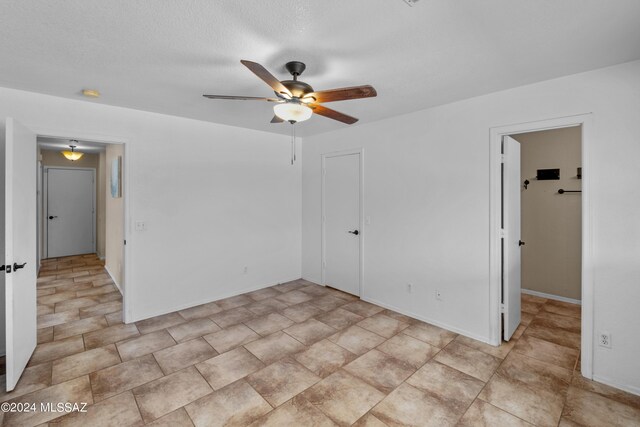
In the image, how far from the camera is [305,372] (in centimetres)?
245

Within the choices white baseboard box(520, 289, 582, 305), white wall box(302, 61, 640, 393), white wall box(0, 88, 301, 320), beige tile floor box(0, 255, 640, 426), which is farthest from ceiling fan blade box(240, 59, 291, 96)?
white baseboard box(520, 289, 582, 305)

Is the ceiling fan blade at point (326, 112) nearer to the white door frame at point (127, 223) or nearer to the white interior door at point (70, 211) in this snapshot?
the white door frame at point (127, 223)

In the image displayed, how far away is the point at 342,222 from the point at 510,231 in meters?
2.14

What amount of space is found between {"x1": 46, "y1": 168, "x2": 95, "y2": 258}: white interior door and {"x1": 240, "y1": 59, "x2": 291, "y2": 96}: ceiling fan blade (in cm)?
717

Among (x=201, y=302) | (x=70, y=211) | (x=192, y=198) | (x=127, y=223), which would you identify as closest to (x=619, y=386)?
(x=201, y=302)

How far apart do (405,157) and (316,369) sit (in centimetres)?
250

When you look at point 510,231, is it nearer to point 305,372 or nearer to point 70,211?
point 305,372

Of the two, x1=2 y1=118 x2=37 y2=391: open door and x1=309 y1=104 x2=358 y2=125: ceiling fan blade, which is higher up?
x1=309 y1=104 x2=358 y2=125: ceiling fan blade

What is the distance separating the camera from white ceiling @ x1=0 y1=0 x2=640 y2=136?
159cm

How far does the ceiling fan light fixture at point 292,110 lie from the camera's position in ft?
6.84

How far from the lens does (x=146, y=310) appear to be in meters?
3.52

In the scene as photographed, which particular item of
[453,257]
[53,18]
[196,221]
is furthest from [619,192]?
[196,221]

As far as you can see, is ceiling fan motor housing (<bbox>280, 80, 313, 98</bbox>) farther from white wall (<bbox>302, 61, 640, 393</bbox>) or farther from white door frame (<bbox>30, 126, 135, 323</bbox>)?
white door frame (<bbox>30, 126, 135, 323</bbox>)

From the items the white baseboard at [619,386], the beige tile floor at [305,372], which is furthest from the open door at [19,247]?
the white baseboard at [619,386]
